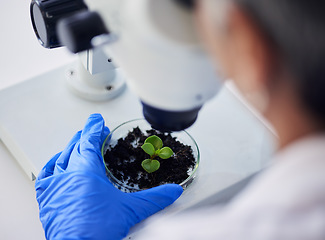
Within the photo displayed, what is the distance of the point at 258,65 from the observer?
477 mm

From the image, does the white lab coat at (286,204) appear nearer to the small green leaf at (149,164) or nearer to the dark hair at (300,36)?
the dark hair at (300,36)

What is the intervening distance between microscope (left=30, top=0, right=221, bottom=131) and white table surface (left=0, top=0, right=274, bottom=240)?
63 cm

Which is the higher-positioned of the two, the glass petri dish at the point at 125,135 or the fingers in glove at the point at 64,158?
the fingers in glove at the point at 64,158

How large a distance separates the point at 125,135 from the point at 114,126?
0.09 m

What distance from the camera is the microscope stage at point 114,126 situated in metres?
1.17

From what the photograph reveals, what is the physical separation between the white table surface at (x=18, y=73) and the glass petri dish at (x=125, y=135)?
0.92 feet

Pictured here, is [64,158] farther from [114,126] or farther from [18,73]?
[18,73]

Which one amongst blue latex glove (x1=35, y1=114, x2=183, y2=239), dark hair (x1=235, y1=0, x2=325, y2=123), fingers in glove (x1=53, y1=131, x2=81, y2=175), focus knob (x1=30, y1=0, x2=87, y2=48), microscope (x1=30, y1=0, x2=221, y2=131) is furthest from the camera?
fingers in glove (x1=53, y1=131, x2=81, y2=175)

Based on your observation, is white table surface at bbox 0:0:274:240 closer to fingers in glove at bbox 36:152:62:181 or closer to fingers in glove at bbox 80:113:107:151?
fingers in glove at bbox 36:152:62:181

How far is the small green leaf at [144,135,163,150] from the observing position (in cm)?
108

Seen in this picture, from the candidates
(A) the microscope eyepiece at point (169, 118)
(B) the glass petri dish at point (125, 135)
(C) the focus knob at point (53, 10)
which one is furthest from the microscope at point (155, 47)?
(B) the glass petri dish at point (125, 135)

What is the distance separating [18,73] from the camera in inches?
57.0

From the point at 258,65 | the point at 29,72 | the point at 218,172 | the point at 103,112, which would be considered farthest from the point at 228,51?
the point at 29,72

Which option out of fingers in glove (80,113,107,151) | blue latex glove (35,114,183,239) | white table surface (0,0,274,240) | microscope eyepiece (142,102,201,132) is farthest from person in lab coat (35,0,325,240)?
white table surface (0,0,274,240)
